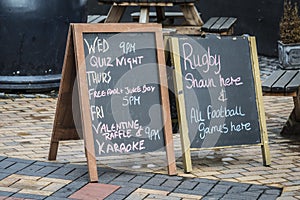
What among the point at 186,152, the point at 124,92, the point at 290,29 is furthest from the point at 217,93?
the point at 290,29

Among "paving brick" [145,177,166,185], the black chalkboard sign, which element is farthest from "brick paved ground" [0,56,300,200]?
the black chalkboard sign

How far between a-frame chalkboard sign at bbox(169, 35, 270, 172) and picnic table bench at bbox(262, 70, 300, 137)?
636mm

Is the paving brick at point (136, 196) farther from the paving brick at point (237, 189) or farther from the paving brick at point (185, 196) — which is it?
the paving brick at point (237, 189)

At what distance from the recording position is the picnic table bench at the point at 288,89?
6.33 metres

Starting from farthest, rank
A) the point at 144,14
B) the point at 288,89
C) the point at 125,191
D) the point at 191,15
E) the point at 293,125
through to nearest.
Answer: the point at 191,15 → the point at 144,14 → the point at 293,125 → the point at 288,89 → the point at 125,191

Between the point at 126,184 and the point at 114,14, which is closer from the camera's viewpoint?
the point at 126,184


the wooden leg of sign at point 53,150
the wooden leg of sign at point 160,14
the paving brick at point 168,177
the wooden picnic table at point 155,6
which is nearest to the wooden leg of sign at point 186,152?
the paving brick at point 168,177

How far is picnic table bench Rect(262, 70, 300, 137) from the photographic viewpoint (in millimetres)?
6328

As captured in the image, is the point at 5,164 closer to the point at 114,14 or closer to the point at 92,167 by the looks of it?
the point at 92,167

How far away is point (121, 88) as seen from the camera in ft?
18.1

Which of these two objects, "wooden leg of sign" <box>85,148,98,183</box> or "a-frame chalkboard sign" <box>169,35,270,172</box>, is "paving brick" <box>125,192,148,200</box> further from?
"a-frame chalkboard sign" <box>169,35,270,172</box>

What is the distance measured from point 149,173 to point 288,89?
1473 mm

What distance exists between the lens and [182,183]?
17.4ft

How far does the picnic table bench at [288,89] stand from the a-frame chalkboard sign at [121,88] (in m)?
1.22
